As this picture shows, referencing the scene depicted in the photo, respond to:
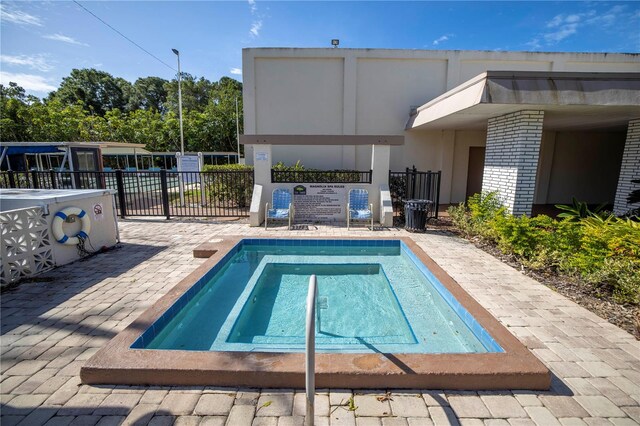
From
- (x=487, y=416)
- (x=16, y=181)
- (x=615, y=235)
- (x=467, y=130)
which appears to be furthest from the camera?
(x=467, y=130)

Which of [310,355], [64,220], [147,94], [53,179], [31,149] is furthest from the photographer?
[147,94]

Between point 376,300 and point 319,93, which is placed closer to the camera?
point 376,300

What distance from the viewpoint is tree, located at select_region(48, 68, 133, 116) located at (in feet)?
128

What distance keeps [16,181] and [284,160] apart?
901 cm

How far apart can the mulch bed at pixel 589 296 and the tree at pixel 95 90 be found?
50.0 meters

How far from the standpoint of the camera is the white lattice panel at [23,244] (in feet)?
13.0

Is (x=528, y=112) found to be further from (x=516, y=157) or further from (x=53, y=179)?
(x=53, y=179)

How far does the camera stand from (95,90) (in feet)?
135

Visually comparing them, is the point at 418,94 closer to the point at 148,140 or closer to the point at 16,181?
the point at 16,181

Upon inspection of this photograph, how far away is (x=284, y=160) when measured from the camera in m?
11.8

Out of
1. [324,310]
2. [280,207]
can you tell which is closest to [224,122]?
[280,207]

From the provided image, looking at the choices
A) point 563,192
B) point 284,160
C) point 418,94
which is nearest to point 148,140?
point 284,160

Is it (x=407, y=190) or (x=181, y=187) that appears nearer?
(x=407, y=190)

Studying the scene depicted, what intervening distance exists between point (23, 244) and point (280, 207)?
505cm
